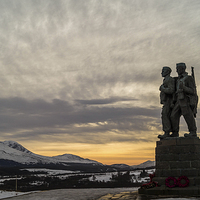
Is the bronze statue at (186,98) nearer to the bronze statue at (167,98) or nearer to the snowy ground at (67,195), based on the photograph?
the bronze statue at (167,98)

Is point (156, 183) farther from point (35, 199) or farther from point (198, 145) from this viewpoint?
point (35, 199)

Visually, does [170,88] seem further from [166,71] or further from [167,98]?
[166,71]

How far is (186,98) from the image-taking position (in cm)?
1511

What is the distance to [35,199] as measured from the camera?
44.6 ft

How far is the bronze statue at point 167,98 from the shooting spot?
1555 centimetres

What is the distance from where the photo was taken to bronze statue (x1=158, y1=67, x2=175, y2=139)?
51.0 feet

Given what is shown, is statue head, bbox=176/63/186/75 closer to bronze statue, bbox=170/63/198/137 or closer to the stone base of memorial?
bronze statue, bbox=170/63/198/137

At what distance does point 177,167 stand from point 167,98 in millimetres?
4050

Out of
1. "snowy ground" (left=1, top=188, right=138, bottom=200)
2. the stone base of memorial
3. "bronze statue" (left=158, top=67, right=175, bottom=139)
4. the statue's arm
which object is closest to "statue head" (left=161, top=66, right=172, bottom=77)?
"bronze statue" (left=158, top=67, right=175, bottom=139)

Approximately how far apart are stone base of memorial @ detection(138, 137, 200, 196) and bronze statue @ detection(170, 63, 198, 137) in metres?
0.80

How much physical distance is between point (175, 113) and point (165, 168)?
3252 mm

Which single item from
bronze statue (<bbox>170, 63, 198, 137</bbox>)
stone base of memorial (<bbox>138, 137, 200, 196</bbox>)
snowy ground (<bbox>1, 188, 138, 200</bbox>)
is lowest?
snowy ground (<bbox>1, 188, 138, 200</bbox>)

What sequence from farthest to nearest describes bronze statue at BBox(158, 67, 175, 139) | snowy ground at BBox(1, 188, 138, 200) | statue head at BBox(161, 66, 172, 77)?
statue head at BBox(161, 66, 172, 77) → bronze statue at BBox(158, 67, 175, 139) → snowy ground at BBox(1, 188, 138, 200)

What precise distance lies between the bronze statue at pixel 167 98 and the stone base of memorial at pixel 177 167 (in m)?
1.05
